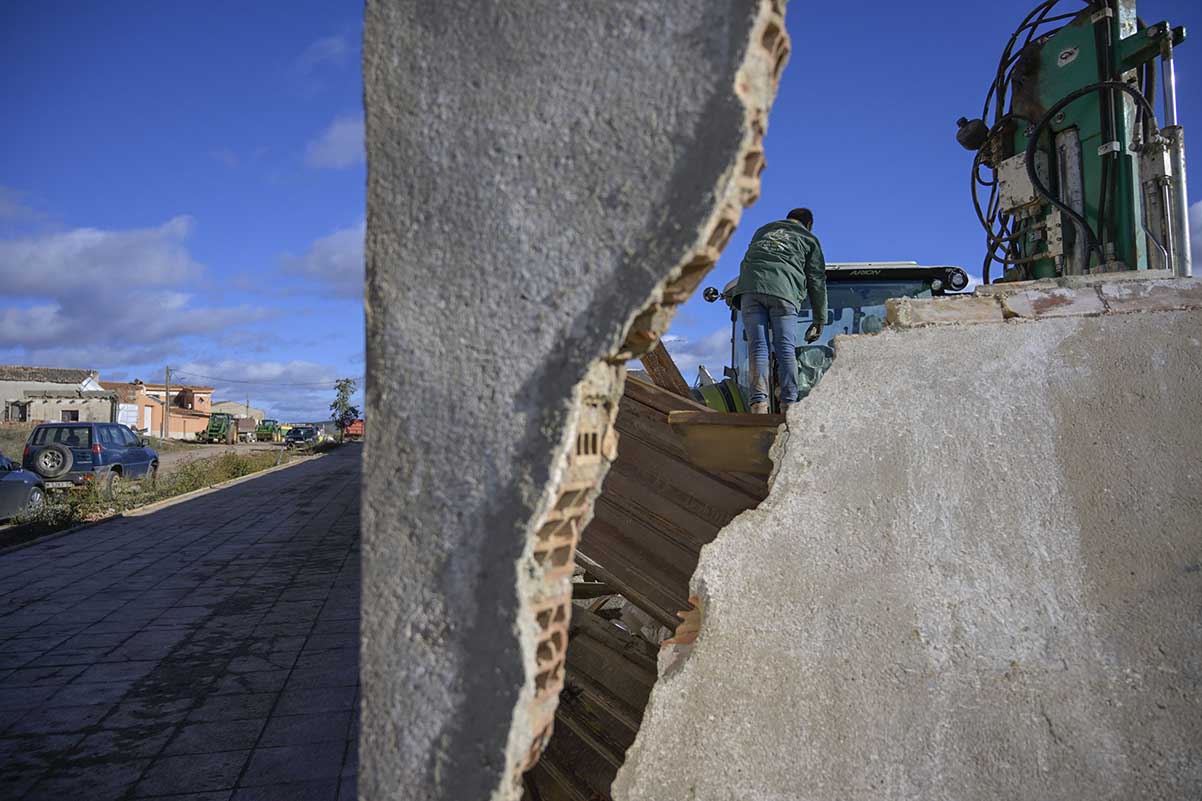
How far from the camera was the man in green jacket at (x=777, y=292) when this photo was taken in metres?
4.49

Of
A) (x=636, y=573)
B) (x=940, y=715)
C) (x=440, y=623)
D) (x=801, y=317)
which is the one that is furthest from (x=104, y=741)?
(x=801, y=317)

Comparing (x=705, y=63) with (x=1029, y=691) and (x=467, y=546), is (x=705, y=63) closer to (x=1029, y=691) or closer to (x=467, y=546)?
(x=467, y=546)

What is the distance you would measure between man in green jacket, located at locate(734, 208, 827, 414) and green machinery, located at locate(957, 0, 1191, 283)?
1.77 metres

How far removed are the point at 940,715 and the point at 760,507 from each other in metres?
0.84

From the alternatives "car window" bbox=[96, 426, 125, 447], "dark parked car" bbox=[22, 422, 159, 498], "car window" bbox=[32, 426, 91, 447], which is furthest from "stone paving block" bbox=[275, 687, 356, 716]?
"car window" bbox=[96, 426, 125, 447]

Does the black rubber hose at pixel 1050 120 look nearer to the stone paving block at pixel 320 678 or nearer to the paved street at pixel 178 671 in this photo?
the paved street at pixel 178 671

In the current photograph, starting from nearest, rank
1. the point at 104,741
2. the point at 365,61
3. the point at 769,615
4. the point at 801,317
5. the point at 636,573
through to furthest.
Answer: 1. the point at 365,61
2. the point at 769,615
3. the point at 636,573
4. the point at 104,741
5. the point at 801,317

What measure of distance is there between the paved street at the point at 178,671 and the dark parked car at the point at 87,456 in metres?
5.51

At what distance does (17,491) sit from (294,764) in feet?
39.9

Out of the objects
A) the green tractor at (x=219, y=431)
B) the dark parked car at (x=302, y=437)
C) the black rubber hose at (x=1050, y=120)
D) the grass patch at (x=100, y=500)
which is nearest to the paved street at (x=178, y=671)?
the grass patch at (x=100, y=500)

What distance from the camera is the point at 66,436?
16734 millimetres

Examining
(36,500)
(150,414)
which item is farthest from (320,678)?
(150,414)

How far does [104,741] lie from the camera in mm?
4414

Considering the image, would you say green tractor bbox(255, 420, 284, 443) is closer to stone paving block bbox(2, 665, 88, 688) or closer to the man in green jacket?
Result: stone paving block bbox(2, 665, 88, 688)
